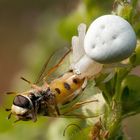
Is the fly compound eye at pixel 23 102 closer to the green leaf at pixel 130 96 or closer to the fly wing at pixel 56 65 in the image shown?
the fly wing at pixel 56 65

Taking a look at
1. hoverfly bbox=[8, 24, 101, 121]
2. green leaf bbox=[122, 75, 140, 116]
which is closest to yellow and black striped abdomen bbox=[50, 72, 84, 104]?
hoverfly bbox=[8, 24, 101, 121]

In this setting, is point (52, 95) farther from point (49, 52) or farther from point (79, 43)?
point (49, 52)

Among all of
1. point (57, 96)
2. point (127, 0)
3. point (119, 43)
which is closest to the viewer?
point (119, 43)

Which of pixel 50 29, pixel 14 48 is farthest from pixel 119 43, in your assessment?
pixel 14 48

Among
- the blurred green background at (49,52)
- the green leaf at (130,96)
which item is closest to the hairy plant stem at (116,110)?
the green leaf at (130,96)

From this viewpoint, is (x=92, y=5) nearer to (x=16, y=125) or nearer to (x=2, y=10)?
(x=16, y=125)

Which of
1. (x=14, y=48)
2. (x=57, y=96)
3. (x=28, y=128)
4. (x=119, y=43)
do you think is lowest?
(x=14, y=48)

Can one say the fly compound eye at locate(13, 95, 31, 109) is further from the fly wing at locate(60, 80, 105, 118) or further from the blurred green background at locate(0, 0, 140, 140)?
the blurred green background at locate(0, 0, 140, 140)

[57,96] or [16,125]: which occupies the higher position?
[57,96]
